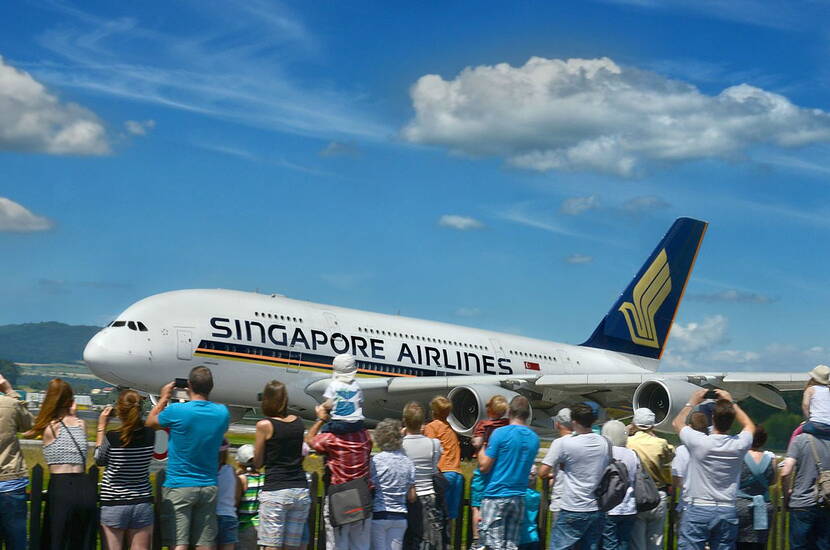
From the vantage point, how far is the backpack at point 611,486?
892 cm

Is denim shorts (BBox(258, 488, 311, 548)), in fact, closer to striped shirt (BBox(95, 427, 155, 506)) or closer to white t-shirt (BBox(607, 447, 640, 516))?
striped shirt (BBox(95, 427, 155, 506))

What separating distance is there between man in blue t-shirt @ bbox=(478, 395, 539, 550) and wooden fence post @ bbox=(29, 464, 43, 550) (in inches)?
155

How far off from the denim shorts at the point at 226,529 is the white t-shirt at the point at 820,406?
560cm

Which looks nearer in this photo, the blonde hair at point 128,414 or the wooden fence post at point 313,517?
the blonde hair at point 128,414

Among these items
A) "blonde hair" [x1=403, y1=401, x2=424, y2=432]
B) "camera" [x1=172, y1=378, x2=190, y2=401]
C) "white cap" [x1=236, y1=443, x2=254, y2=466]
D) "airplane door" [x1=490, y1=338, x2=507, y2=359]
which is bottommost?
"white cap" [x1=236, y1=443, x2=254, y2=466]

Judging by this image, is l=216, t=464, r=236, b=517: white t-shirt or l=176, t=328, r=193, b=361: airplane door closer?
l=216, t=464, r=236, b=517: white t-shirt

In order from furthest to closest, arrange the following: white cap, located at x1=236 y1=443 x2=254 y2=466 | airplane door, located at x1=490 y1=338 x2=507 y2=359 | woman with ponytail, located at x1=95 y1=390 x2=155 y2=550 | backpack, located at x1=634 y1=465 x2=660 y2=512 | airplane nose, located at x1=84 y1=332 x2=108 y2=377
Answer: airplane door, located at x1=490 y1=338 x2=507 y2=359 → airplane nose, located at x1=84 y1=332 x2=108 y2=377 → backpack, located at x1=634 y1=465 x2=660 y2=512 → white cap, located at x1=236 y1=443 x2=254 y2=466 → woman with ponytail, located at x1=95 y1=390 x2=155 y2=550

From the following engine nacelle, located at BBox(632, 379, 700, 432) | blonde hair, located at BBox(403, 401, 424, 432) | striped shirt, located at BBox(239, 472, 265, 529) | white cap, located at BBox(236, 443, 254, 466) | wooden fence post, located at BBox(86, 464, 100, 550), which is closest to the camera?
wooden fence post, located at BBox(86, 464, 100, 550)

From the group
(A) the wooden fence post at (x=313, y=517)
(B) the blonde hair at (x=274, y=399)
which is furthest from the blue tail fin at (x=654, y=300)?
(B) the blonde hair at (x=274, y=399)

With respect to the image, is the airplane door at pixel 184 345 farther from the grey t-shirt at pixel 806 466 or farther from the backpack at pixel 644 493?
the grey t-shirt at pixel 806 466

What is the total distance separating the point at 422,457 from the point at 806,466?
3.74 meters

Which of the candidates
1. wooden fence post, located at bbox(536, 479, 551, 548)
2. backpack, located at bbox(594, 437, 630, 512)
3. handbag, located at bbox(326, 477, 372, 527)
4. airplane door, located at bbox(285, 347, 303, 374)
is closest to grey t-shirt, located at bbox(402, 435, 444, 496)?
handbag, located at bbox(326, 477, 372, 527)

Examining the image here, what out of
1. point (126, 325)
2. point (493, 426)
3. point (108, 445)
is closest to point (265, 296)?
point (126, 325)

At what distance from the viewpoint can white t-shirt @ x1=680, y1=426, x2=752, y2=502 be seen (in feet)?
29.3
